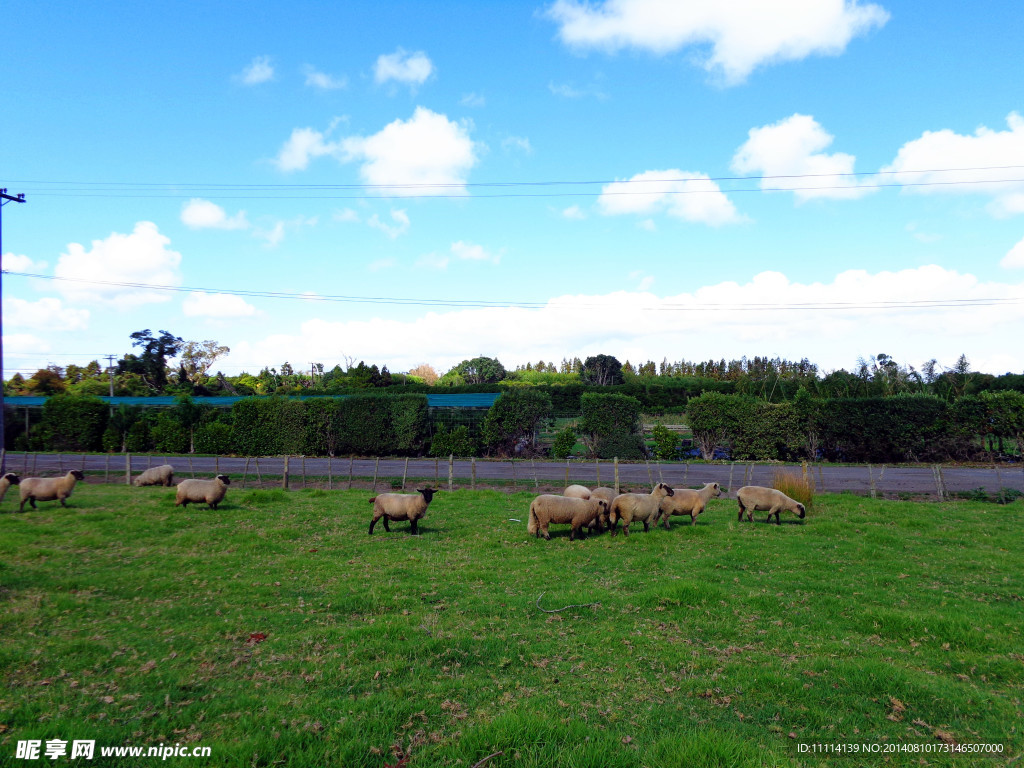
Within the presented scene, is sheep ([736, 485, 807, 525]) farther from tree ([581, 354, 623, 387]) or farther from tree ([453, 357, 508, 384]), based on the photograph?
tree ([453, 357, 508, 384])

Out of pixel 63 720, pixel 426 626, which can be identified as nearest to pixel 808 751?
pixel 426 626

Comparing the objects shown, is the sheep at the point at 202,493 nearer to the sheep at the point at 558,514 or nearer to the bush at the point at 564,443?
the sheep at the point at 558,514

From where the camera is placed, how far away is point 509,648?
755 centimetres

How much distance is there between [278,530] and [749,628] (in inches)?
475

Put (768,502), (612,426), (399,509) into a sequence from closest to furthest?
(399,509) < (768,502) < (612,426)

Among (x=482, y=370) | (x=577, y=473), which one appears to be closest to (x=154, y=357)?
(x=482, y=370)

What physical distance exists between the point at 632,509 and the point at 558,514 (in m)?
2.12

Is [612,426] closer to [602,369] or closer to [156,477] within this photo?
[156,477]

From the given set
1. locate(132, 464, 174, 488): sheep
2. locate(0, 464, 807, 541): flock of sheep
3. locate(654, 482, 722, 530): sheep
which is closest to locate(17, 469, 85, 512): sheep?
locate(0, 464, 807, 541): flock of sheep

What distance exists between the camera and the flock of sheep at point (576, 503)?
15.4 m

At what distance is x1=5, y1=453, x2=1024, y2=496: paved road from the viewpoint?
85.8 ft

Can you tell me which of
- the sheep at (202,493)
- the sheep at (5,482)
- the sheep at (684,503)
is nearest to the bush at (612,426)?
the sheep at (684,503)

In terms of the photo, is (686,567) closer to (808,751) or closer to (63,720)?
(808,751)

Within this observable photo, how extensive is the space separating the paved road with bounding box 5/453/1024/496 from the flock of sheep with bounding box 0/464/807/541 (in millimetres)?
6778
